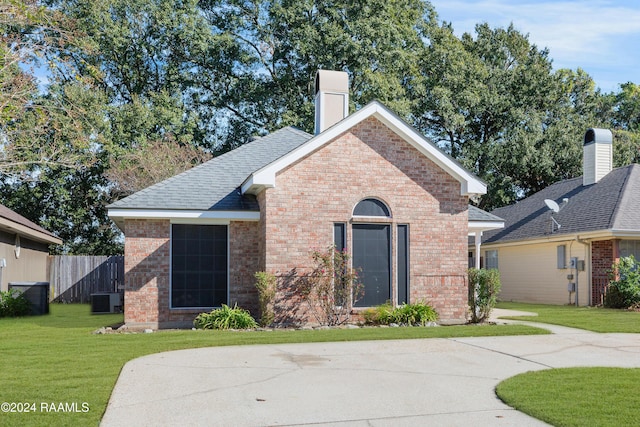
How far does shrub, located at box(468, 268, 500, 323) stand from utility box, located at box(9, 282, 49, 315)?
43.7 feet

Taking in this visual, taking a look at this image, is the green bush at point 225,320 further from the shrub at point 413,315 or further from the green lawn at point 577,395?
the green lawn at point 577,395

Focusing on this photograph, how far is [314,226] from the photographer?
1452 cm

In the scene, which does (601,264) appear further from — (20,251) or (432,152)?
(20,251)

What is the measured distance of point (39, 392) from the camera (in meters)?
6.85

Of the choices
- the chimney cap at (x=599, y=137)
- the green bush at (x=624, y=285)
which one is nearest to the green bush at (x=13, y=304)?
the green bush at (x=624, y=285)

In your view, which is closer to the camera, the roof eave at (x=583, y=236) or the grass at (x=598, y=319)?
the grass at (x=598, y=319)

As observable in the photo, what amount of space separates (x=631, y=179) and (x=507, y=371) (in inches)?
673

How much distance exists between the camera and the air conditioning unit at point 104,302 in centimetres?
1992

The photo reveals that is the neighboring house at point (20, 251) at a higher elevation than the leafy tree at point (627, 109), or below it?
below

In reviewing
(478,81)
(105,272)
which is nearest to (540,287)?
(478,81)

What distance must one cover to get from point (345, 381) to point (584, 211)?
17.7m

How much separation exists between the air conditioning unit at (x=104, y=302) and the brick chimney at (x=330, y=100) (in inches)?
348

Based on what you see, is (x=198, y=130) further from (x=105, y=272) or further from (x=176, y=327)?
(x=176, y=327)

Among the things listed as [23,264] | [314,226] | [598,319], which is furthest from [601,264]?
[23,264]
